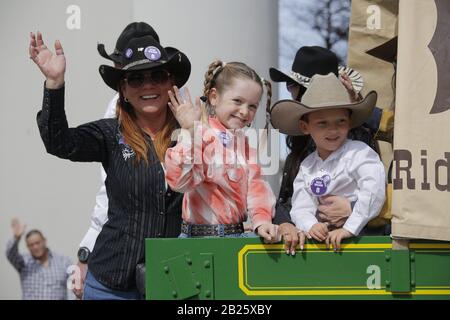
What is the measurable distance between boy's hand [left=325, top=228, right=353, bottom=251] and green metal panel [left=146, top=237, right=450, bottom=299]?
25mm

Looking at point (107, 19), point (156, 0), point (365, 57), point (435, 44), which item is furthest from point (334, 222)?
point (107, 19)

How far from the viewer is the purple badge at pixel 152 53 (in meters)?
4.12

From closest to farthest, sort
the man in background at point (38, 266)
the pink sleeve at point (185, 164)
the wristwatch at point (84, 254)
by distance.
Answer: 1. the pink sleeve at point (185, 164)
2. the wristwatch at point (84, 254)
3. the man in background at point (38, 266)

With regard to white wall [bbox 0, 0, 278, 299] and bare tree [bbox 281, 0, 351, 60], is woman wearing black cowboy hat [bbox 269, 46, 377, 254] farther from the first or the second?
bare tree [bbox 281, 0, 351, 60]

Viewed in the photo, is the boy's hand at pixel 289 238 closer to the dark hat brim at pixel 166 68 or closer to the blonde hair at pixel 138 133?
the blonde hair at pixel 138 133

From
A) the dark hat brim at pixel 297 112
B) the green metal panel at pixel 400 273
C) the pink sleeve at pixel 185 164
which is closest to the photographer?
the green metal panel at pixel 400 273

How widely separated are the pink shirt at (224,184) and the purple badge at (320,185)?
0.18 metres

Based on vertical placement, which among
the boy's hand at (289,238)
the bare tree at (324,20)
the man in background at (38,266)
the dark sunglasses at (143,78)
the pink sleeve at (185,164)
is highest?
the bare tree at (324,20)

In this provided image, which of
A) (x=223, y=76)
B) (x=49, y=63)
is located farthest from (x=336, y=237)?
(x=49, y=63)

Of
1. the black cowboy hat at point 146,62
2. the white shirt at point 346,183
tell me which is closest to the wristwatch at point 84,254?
the black cowboy hat at point 146,62

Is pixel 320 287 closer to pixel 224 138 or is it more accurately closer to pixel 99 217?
pixel 224 138

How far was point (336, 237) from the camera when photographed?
3.66 m

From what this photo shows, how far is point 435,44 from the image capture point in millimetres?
3639

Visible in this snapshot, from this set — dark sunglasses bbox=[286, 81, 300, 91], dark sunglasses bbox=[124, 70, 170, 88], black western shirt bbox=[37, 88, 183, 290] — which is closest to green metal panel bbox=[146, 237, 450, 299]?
black western shirt bbox=[37, 88, 183, 290]
